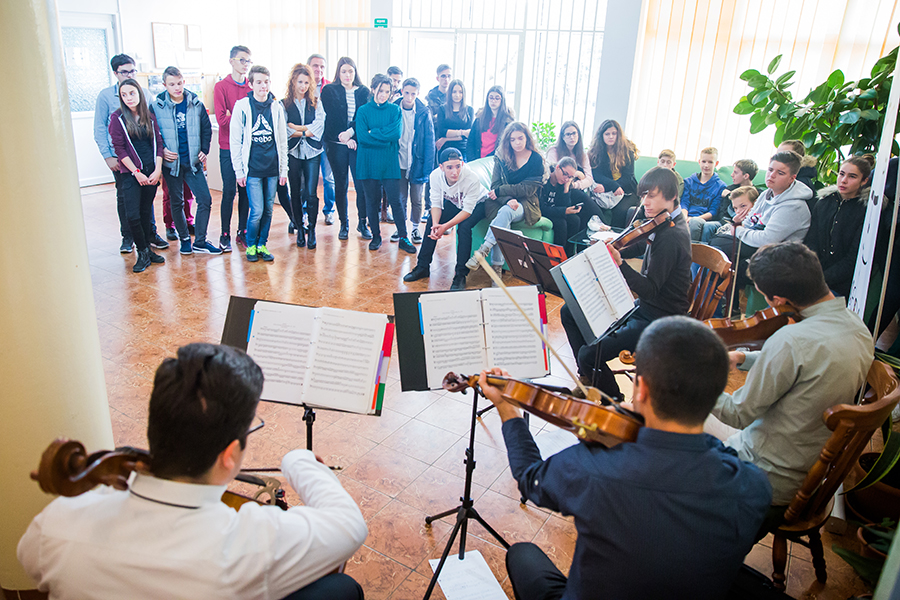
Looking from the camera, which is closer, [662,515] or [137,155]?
[662,515]

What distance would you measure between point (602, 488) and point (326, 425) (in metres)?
1.99

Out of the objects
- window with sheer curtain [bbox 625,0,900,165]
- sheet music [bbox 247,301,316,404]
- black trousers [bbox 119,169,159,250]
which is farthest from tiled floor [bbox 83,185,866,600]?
window with sheer curtain [bbox 625,0,900,165]

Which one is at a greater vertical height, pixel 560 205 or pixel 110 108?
pixel 110 108

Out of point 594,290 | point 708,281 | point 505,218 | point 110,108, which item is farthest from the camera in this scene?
point 505,218

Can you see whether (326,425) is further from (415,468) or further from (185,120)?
(185,120)

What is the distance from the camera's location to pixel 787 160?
13.0 ft

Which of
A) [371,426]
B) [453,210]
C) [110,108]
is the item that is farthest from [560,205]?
[110,108]

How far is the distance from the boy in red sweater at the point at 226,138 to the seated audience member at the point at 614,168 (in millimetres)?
3132

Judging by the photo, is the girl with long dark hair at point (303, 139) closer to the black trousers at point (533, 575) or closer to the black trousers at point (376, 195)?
the black trousers at point (376, 195)

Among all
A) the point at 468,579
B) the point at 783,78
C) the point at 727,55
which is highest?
the point at 727,55

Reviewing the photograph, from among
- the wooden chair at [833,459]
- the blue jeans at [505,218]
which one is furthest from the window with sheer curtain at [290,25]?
the wooden chair at [833,459]

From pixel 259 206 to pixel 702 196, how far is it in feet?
12.4

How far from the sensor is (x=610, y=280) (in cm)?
261

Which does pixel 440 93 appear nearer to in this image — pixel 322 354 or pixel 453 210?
pixel 453 210
